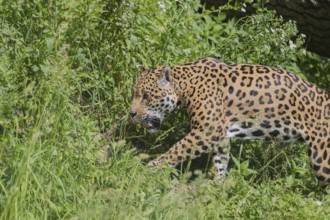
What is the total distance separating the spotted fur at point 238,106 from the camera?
8.54 meters

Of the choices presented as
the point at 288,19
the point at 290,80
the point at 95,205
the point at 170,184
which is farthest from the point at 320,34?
the point at 95,205

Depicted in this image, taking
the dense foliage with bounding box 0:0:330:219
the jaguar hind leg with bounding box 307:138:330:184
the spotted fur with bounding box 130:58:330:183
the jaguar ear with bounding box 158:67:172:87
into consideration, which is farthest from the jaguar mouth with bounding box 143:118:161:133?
the jaguar hind leg with bounding box 307:138:330:184

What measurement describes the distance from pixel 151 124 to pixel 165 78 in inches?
18.9

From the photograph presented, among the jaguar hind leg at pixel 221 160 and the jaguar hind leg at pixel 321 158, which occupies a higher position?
the jaguar hind leg at pixel 321 158

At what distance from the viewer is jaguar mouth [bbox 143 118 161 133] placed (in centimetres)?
878

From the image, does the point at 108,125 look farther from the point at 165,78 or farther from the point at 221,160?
the point at 221,160

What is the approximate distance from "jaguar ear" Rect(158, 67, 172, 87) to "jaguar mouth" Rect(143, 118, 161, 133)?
362 mm

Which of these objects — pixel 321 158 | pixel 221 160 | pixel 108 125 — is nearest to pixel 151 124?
pixel 108 125

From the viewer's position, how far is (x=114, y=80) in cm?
912

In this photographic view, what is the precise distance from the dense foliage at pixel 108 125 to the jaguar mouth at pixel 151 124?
6.9 inches

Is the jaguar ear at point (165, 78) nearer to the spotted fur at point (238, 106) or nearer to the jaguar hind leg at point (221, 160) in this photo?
the spotted fur at point (238, 106)

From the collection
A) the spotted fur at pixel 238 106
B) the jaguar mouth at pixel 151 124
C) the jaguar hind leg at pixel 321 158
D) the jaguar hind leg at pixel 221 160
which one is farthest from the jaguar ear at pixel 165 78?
the jaguar hind leg at pixel 321 158

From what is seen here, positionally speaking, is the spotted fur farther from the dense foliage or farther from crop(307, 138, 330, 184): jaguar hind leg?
the dense foliage

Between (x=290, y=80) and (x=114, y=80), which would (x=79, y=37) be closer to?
(x=114, y=80)
